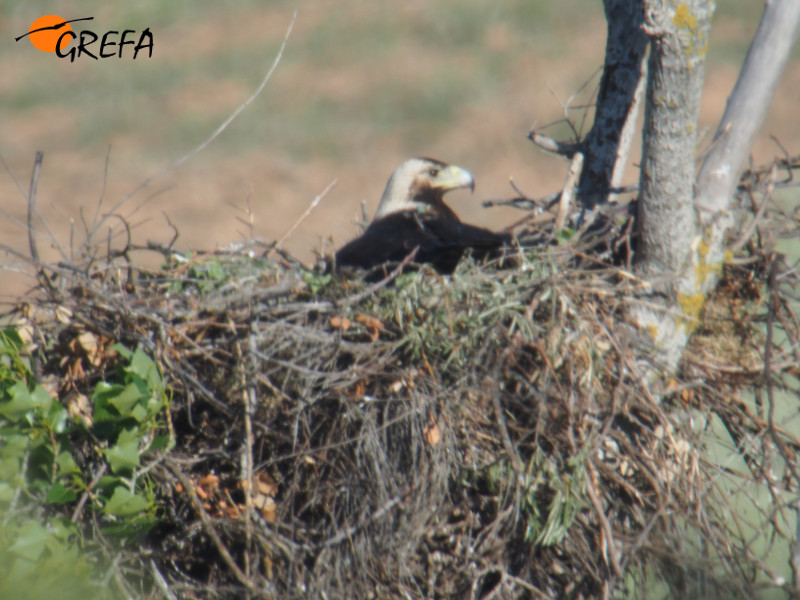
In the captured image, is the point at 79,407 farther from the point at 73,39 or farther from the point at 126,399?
the point at 73,39

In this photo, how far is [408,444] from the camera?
10.1 feet

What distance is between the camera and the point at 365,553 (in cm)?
303

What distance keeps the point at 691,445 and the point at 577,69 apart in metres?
15.9

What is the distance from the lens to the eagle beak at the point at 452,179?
527 centimetres

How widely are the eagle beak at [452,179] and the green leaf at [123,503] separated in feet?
9.59

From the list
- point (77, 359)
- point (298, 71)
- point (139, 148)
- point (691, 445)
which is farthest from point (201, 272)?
point (298, 71)

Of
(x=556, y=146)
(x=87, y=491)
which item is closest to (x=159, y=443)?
(x=87, y=491)

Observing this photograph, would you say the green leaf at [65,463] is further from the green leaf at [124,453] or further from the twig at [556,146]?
the twig at [556,146]

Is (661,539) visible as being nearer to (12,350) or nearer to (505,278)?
(505,278)

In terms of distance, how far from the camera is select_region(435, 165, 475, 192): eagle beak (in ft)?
17.3

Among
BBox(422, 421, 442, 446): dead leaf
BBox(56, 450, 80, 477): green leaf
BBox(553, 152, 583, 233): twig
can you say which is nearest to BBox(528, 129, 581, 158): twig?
BBox(553, 152, 583, 233): twig

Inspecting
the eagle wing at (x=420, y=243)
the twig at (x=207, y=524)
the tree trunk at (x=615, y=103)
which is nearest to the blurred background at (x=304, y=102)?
the eagle wing at (x=420, y=243)

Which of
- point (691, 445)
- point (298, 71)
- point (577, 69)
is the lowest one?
point (691, 445)

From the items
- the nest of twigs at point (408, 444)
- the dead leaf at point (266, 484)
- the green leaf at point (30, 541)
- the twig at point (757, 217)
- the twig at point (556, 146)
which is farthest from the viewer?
the twig at point (556, 146)
